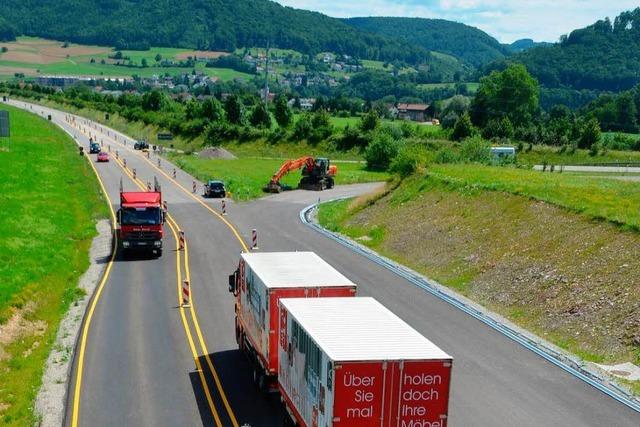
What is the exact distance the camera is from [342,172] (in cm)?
8988

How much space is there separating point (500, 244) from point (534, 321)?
991 centimetres

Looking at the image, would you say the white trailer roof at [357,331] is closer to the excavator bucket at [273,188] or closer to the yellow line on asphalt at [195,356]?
the yellow line on asphalt at [195,356]

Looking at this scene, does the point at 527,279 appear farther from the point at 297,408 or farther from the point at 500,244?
the point at 297,408

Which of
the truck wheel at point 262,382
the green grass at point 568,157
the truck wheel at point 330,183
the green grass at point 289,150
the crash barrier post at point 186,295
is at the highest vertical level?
the truck wheel at point 262,382

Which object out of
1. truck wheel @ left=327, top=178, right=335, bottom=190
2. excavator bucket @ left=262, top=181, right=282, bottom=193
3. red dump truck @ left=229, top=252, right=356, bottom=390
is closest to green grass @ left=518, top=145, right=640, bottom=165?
truck wheel @ left=327, top=178, right=335, bottom=190

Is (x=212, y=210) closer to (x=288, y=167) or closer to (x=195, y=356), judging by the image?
(x=288, y=167)

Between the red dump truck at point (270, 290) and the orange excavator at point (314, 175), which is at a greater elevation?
the red dump truck at point (270, 290)

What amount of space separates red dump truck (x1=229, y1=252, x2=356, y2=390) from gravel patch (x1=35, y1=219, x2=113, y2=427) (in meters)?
5.81

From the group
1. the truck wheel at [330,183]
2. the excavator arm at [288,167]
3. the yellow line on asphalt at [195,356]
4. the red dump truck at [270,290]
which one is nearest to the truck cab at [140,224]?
the yellow line on asphalt at [195,356]

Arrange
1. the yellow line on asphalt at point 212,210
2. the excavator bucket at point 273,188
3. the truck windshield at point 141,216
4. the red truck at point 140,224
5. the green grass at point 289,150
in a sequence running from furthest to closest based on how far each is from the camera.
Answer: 1. the green grass at point 289,150
2. the excavator bucket at point 273,188
3. the yellow line on asphalt at point 212,210
4. the truck windshield at point 141,216
5. the red truck at point 140,224

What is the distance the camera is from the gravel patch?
68.9 feet

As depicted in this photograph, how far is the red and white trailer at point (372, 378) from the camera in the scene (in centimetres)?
1440

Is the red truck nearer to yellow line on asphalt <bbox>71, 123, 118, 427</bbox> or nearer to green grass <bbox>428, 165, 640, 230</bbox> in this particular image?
yellow line on asphalt <bbox>71, 123, 118, 427</bbox>

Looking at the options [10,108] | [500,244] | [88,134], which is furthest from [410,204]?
[10,108]
